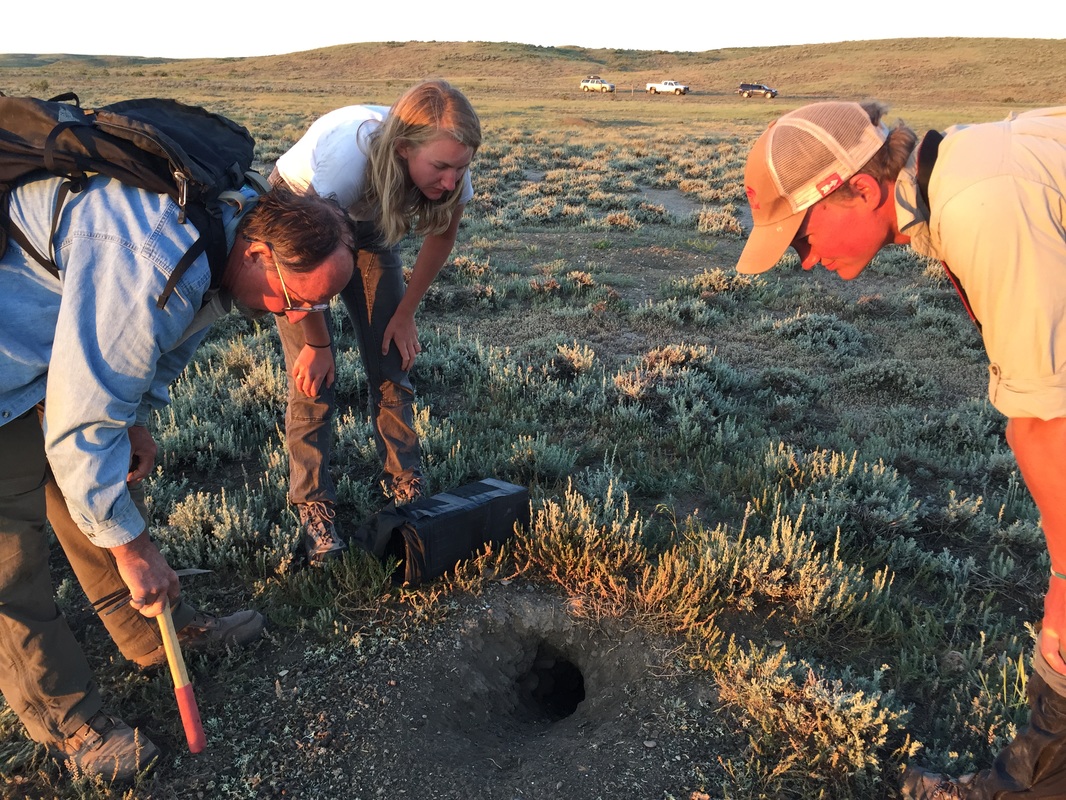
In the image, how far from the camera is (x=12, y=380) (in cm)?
205

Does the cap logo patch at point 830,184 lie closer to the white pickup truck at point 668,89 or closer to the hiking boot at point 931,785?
the hiking boot at point 931,785

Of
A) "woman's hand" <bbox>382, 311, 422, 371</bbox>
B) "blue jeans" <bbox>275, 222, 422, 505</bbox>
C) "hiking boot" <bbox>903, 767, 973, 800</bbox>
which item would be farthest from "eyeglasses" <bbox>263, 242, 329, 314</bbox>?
"hiking boot" <bbox>903, 767, 973, 800</bbox>

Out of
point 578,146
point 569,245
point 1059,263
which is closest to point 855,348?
point 569,245

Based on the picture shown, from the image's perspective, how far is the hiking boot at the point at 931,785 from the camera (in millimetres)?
2422

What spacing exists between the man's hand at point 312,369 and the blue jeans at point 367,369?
0.23 ft

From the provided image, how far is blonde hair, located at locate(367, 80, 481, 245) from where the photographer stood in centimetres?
303

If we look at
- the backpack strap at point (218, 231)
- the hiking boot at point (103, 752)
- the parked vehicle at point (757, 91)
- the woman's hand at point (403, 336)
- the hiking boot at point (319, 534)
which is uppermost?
the parked vehicle at point (757, 91)

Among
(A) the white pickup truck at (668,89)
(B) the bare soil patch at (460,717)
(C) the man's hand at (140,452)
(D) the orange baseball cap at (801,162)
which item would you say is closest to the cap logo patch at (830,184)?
(D) the orange baseball cap at (801,162)

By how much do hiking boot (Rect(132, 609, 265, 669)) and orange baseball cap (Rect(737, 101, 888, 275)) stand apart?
2.62m

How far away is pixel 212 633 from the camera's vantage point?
3.08 m

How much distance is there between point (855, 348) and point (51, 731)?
7.08m

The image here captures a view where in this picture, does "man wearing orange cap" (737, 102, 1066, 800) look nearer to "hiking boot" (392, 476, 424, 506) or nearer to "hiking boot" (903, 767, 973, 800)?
"hiking boot" (903, 767, 973, 800)

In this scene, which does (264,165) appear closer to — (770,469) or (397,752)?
(770,469)

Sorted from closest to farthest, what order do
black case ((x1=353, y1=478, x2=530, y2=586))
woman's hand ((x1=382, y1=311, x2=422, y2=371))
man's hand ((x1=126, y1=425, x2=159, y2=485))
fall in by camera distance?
man's hand ((x1=126, y1=425, x2=159, y2=485)) < black case ((x1=353, y1=478, x2=530, y2=586)) < woman's hand ((x1=382, y1=311, x2=422, y2=371))
